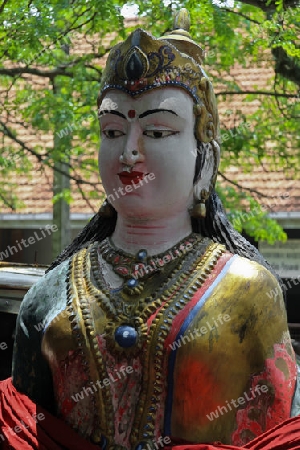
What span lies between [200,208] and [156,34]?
3837mm

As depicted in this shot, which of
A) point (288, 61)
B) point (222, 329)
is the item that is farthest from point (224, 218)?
point (288, 61)

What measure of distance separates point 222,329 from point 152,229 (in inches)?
16.6

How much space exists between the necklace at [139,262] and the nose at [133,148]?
0.30m

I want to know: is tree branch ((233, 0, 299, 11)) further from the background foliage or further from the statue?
the statue

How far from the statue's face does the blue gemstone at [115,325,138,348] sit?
0.38 meters

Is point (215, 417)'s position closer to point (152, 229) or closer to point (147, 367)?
point (147, 367)

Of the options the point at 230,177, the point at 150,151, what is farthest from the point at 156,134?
the point at 230,177

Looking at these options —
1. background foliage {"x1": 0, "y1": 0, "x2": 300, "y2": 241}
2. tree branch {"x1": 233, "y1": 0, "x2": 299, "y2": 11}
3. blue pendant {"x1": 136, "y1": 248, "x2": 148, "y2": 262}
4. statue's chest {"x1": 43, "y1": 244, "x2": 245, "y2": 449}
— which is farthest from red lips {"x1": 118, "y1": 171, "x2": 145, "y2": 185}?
tree branch {"x1": 233, "y1": 0, "x2": 299, "y2": 11}

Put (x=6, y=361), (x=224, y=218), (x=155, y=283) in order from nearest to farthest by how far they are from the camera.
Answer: (x=155, y=283), (x=224, y=218), (x=6, y=361)

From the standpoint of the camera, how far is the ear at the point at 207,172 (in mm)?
2520

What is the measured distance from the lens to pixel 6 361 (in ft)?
15.4

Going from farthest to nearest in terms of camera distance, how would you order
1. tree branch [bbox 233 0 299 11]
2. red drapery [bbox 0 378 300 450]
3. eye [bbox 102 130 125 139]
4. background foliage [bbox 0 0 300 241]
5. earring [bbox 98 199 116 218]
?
1. background foliage [bbox 0 0 300 241]
2. tree branch [bbox 233 0 299 11]
3. earring [bbox 98 199 116 218]
4. eye [bbox 102 130 125 139]
5. red drapery [bbox 0 378 300 450]

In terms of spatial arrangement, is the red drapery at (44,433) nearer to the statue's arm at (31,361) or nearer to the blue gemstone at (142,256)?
the statue's arm at (31,361)

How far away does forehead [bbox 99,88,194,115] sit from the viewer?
2391mm
